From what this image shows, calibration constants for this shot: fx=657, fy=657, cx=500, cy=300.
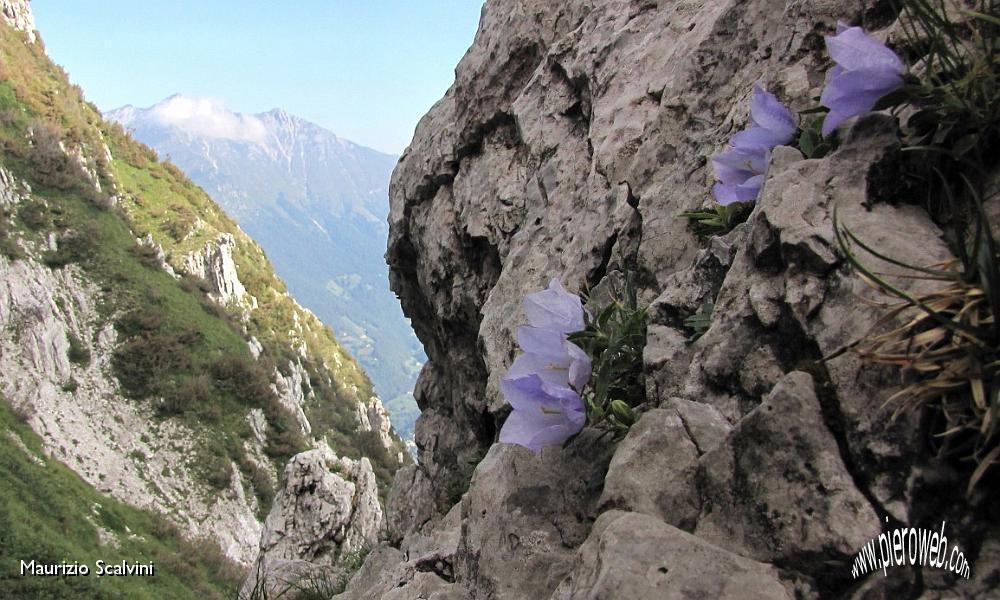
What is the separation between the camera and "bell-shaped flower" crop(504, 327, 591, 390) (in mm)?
2379

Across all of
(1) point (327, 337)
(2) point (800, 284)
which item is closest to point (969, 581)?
(2) point (800, 284)

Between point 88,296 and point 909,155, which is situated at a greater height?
point 88,296

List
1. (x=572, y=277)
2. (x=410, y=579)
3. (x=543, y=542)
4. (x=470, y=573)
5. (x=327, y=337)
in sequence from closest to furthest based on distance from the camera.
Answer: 1. (x=543, y=542)
2. (x=470, y=573)
3. (x=410, y=579)
4. (x=572, y=277)
5. (x=327, y=337)

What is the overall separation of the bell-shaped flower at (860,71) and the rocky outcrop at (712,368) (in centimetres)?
13

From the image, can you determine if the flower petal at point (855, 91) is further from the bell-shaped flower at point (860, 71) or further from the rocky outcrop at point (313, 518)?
the rocky outcrop at point (313, 518)

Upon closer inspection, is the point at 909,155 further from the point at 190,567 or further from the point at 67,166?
the point at 67,166

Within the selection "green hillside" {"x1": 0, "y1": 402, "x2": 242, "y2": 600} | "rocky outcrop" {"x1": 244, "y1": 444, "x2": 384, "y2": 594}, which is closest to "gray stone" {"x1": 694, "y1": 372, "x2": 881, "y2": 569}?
"rocky outcrop" {"x1": 244, "y1": 444, "x2": 384, "y2": 594}

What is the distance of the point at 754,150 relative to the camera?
8.73 ft

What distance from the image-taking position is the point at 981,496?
146cm

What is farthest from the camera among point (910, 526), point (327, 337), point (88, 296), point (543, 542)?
point (327, 337)

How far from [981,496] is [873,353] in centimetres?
37

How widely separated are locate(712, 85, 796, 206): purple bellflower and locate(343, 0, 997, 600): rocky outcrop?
0.17m

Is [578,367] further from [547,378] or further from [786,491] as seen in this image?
[786,491]

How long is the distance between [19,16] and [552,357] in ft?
180
